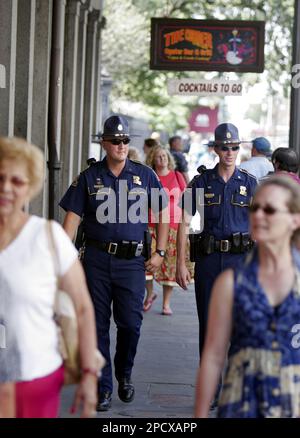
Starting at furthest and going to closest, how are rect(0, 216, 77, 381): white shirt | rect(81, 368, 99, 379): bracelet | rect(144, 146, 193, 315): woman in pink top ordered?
rect(144, 146, 193, 315): woman in pink top, rect(81, 368, 99, 379): bracelet, rect(0, 216, 77, 381): white shirt

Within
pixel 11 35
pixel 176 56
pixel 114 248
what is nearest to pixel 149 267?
pixel 114 248

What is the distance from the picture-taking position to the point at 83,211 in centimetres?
816

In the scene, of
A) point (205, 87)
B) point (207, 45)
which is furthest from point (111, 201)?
point (207, 45)

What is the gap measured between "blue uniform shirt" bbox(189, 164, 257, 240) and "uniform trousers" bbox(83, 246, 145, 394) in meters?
0.60

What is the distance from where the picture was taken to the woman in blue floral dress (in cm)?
466

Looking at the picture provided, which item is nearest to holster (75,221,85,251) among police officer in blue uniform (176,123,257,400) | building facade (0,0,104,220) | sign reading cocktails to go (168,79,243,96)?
police officer in blue uniform (176,123,257,400)

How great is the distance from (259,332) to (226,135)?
4.01 m

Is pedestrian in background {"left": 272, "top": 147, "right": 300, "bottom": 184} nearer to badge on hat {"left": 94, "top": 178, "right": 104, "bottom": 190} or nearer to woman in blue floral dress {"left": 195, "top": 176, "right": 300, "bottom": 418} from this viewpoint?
badge on hat {"left": 94, "top": 178, "right": 104, "bottom": 190}

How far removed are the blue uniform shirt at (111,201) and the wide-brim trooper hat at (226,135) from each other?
0.60 metres

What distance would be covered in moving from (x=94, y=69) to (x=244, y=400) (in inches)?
742

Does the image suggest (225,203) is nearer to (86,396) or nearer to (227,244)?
(227,244)

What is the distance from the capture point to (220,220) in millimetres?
8297
